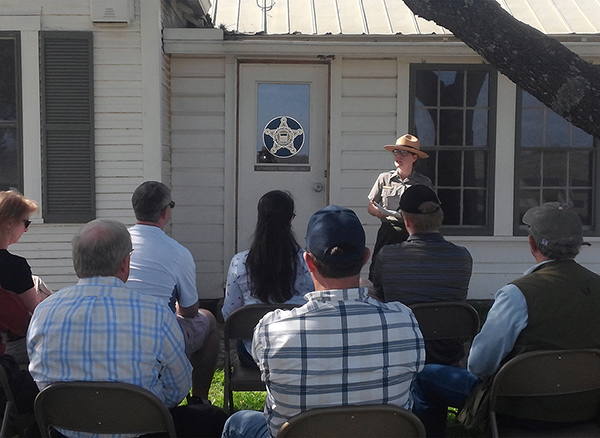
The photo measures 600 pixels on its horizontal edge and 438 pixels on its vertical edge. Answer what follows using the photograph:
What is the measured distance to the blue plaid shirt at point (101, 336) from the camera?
223 centimetres

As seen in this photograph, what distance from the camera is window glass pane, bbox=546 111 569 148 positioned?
6.74m

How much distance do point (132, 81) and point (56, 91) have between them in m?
0.69

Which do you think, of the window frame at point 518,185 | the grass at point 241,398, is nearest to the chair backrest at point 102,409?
the grass at point 241,398

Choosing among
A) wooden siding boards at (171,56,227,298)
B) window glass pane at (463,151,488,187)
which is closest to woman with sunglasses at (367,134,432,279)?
window glass pane at (463,151,488,187)

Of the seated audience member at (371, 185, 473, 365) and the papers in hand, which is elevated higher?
the papers in hand

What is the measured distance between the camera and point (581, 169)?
22.2 feet

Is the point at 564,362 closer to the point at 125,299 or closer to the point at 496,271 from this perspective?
the point at 125,299

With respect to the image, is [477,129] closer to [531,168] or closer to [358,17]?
[531,168]

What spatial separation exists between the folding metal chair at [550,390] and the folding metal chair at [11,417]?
187 centimetres

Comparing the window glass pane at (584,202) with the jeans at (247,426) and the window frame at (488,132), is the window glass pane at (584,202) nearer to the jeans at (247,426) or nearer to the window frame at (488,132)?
the window frame at (488,132)

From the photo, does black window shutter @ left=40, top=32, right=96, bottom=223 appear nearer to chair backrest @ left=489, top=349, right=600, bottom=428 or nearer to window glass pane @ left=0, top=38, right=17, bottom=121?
window glass pane @ left=0, top=38, right=17, bottom=121

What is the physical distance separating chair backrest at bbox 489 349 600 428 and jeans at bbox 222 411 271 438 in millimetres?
864

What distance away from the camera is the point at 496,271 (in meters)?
6.73

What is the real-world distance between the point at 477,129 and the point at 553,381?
4.66 metres
